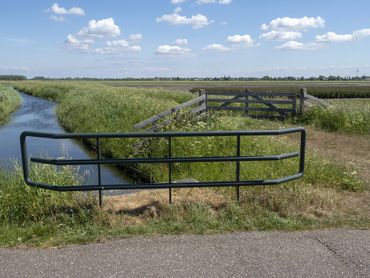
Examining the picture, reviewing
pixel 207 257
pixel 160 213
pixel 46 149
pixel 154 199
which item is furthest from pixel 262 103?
pixel 207 257

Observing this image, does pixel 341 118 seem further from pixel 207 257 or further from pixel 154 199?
pixel 207 257

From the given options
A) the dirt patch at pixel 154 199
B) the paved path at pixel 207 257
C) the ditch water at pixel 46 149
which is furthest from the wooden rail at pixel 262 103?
the paved path at pixel 207 257

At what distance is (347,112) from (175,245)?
38.9 feet

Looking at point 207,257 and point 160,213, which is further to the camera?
point 160,213

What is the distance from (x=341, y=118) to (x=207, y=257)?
1163 centimetres

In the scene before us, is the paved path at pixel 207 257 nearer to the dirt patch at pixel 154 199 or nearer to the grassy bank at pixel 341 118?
the dirt patch at pixel 154 199

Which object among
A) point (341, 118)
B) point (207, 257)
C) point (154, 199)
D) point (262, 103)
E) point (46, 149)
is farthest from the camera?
point (262, 103)

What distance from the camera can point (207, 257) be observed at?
12.9 feet

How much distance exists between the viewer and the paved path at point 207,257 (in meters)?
3.65

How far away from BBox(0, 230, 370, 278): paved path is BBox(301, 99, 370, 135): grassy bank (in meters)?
9.60

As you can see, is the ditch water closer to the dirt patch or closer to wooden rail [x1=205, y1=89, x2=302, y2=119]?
the dirt patch

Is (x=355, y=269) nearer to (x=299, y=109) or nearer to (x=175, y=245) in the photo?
(x=175, y=245)

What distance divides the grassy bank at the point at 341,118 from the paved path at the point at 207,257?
31.5ft

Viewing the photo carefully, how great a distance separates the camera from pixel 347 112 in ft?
46.8
